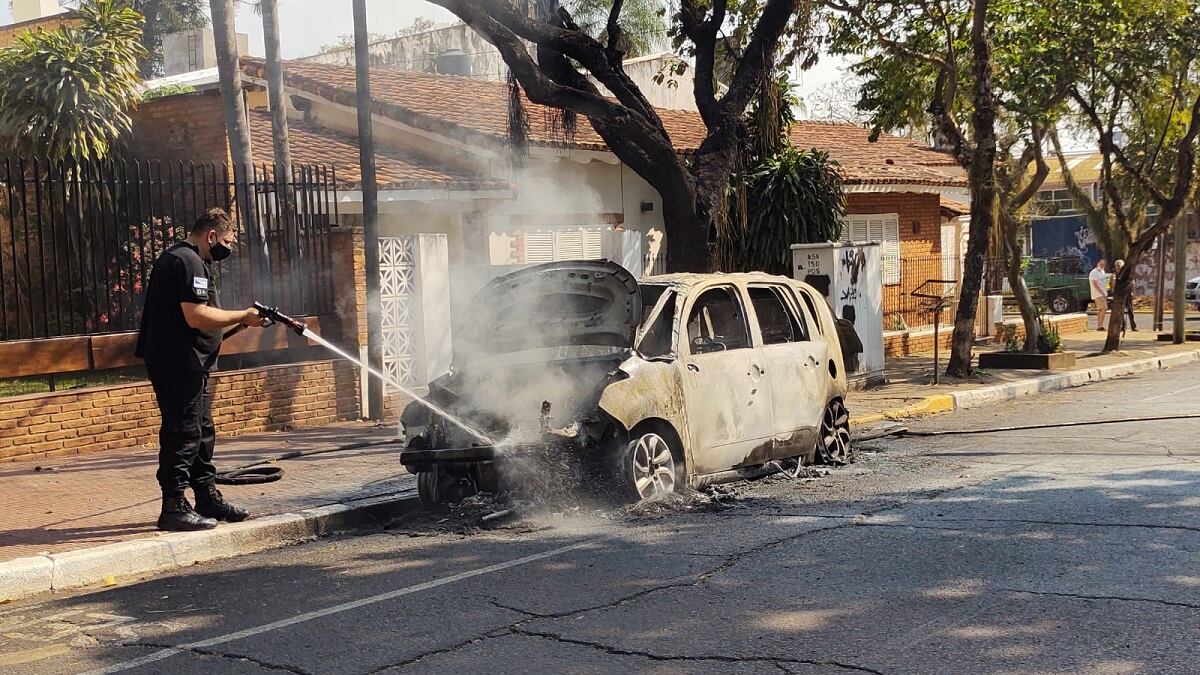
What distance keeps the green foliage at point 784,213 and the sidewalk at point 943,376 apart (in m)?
2.59

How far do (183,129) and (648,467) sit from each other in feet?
33.6

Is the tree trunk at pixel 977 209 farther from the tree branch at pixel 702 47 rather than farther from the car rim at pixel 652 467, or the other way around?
the car rim at pixel 652 467

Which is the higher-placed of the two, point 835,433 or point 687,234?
point 687,234

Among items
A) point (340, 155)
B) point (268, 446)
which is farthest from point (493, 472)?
point (340, 155)

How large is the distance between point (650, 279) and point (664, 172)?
430 centimetres

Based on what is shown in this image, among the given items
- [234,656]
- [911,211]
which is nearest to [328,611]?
[234,656]

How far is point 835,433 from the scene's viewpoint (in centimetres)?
1026

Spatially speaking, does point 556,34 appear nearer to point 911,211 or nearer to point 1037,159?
point 1037,159

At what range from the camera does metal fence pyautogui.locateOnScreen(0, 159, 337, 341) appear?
10989 mm

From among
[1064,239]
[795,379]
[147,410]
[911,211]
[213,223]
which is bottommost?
[147,410]

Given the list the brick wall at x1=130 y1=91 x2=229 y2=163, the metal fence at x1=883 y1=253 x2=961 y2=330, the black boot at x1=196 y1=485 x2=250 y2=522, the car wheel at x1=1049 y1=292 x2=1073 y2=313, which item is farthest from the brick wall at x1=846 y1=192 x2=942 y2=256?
the black boot at x1=196 y1=485 x2=250 y2=522

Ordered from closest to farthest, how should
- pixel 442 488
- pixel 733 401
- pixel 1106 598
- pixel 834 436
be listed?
pixel 1106 598 < pixel 442 488 < pixel 733 401 < pixel 834 436

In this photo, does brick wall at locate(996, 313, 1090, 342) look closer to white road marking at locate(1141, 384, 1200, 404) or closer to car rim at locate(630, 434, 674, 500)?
white road marking at locate(1141, 384, 1200, 404)

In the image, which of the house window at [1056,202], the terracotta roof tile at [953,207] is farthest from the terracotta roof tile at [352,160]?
the house window at [1056,202]
